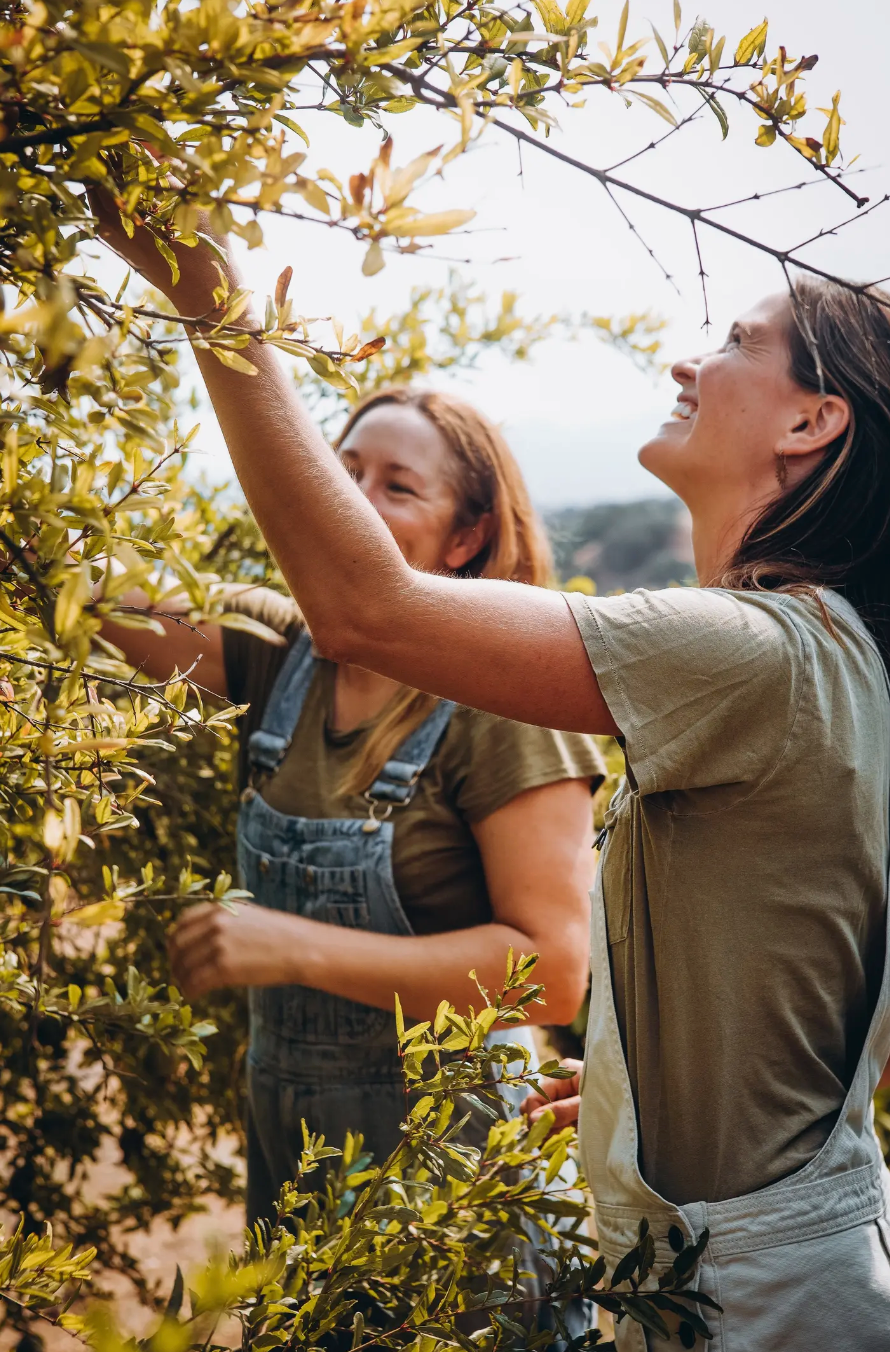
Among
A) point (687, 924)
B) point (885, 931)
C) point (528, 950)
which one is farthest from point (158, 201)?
point (528, 950)

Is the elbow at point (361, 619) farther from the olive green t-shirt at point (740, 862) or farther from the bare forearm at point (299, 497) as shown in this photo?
the olive green t-shirt at point (740, 862)

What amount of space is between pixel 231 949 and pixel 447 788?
0.45 meters

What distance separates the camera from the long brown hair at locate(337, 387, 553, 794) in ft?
6.91

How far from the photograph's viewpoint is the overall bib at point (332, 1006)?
1811mm

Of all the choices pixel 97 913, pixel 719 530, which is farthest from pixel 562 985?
pixel 97 913

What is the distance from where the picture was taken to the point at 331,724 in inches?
79.4

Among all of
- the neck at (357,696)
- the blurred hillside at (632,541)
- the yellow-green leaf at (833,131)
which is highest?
the blurred hillside at (632,541)

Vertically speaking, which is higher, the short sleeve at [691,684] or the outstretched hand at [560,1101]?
the short sleeve at [691,684]

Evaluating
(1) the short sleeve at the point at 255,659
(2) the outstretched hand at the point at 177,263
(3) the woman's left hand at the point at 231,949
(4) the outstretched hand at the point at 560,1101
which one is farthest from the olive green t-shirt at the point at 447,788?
(2) the outstretched hand at the point at 177,263

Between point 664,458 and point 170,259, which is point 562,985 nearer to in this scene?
point 664,458

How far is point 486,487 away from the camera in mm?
2146

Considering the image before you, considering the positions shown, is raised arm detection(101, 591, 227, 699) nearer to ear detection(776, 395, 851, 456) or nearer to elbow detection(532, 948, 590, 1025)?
elbow detection(532, 948, 590, 1025)

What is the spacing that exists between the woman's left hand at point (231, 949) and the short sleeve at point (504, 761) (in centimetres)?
37

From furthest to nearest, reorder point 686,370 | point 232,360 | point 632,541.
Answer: point 632,541 < point 686,370 < point 232,360
